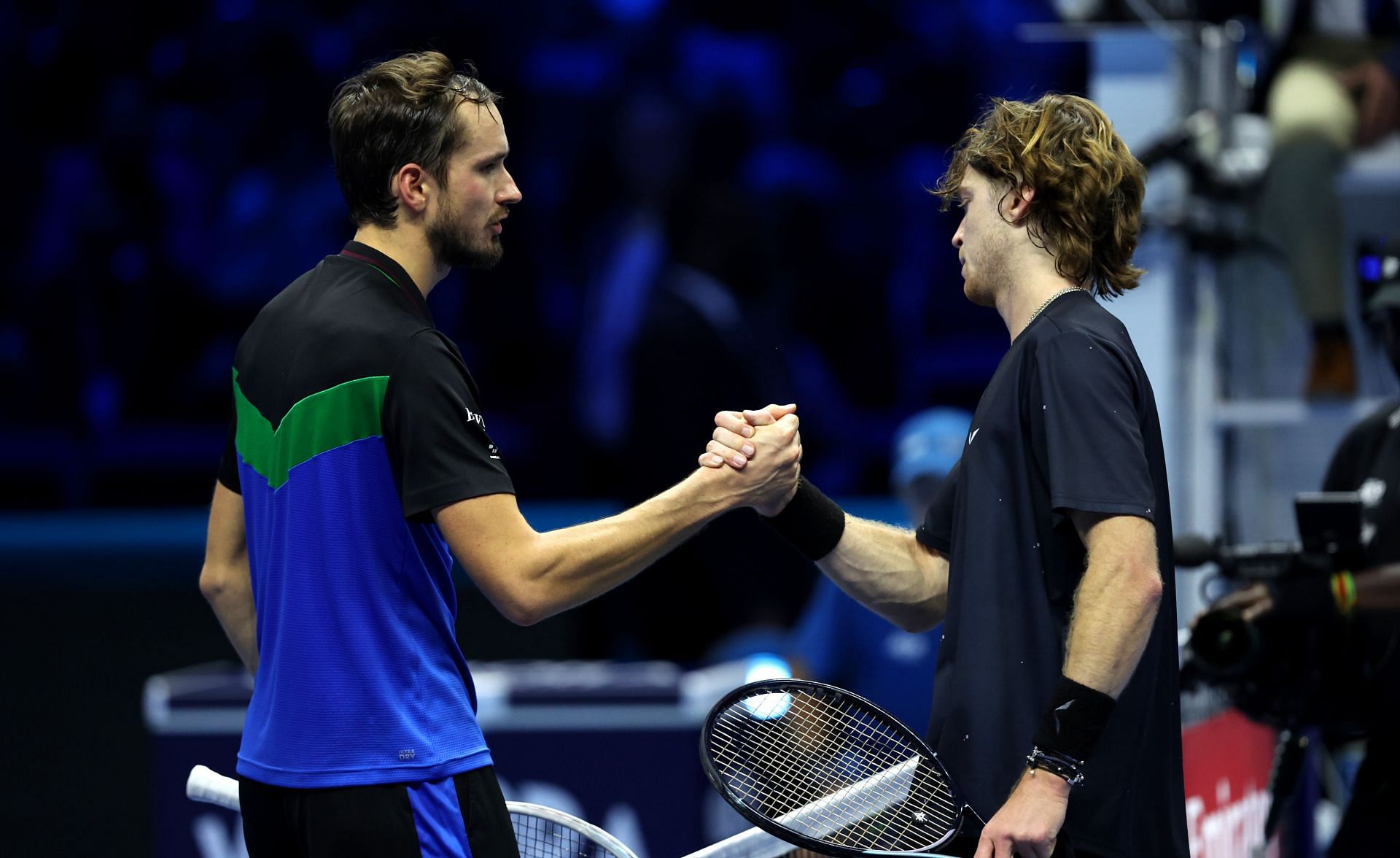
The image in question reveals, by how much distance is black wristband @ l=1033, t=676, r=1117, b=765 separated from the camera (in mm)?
2094

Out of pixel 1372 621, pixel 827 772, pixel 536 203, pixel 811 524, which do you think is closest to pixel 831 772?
pixel 827 772

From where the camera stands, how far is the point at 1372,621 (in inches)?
132

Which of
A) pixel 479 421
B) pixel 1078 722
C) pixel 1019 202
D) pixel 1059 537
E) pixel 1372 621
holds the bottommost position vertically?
pixel 1372 621

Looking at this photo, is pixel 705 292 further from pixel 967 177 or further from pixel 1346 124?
pixel 967 177

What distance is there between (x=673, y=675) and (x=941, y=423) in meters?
1.17

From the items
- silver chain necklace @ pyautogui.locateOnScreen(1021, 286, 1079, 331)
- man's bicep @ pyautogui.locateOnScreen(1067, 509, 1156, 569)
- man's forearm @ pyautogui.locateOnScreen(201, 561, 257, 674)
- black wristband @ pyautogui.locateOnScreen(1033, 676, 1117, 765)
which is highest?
silver chain necklace @ pyautogui.locateOnScreen(1021, 286, 1079, 331)

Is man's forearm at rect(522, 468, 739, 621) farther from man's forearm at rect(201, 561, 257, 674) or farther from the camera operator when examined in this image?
the camera operator

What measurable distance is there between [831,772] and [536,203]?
10070 millimetres

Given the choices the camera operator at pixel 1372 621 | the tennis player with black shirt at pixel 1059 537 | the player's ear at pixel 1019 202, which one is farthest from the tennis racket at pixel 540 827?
the camera operator at pixel 1372 621

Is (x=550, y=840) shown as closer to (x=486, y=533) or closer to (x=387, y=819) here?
(x=387, y=819)

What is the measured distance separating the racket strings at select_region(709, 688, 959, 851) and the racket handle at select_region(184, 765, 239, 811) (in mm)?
739

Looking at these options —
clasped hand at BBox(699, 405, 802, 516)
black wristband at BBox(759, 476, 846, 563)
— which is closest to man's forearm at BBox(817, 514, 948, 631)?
black wristband at BBox(759, 476, 846, 563)

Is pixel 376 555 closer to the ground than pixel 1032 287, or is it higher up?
closer to the ground

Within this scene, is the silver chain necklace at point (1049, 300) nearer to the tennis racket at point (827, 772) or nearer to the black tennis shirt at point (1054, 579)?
the black tennis shirt at point (1054, 579)
